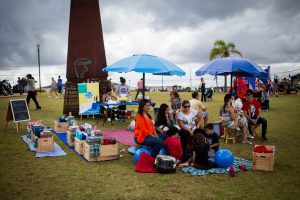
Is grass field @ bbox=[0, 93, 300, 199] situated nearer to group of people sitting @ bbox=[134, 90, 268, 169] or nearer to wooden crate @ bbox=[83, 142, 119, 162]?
wooden crate @ bbox=[83, 142, 119, 162]

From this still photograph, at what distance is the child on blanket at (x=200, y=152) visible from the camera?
5.64 meters

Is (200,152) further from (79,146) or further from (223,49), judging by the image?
(223,49)

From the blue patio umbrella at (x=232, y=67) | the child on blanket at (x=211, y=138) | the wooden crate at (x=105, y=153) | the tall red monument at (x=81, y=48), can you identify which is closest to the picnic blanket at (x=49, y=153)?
the wooden crate at (x=105, y=153)

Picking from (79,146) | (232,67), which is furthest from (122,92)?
(79,146)

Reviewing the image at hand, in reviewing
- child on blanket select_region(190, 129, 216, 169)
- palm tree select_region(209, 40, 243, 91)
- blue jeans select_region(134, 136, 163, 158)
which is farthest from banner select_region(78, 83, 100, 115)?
palm tree select_region(209, 40, 243, 91)

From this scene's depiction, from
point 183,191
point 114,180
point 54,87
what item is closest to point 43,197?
point 114,180

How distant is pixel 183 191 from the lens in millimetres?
4480

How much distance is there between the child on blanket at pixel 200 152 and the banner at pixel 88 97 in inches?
289

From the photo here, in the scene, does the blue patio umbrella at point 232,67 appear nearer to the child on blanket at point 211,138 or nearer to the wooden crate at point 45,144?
the child on blanket at point 211,138

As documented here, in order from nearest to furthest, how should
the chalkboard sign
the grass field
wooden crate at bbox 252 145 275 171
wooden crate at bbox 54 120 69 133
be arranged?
the grass field < wooden crate at bbox 252 145 275 171 < the chalkboard sign < wooden crate at bbox 54 120 69 133

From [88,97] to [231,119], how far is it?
6744 millimetres

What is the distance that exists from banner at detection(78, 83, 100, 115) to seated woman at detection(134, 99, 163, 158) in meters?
6.61

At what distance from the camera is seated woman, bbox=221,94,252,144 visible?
7.90m

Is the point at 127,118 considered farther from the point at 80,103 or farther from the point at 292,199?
the point at 292,199
